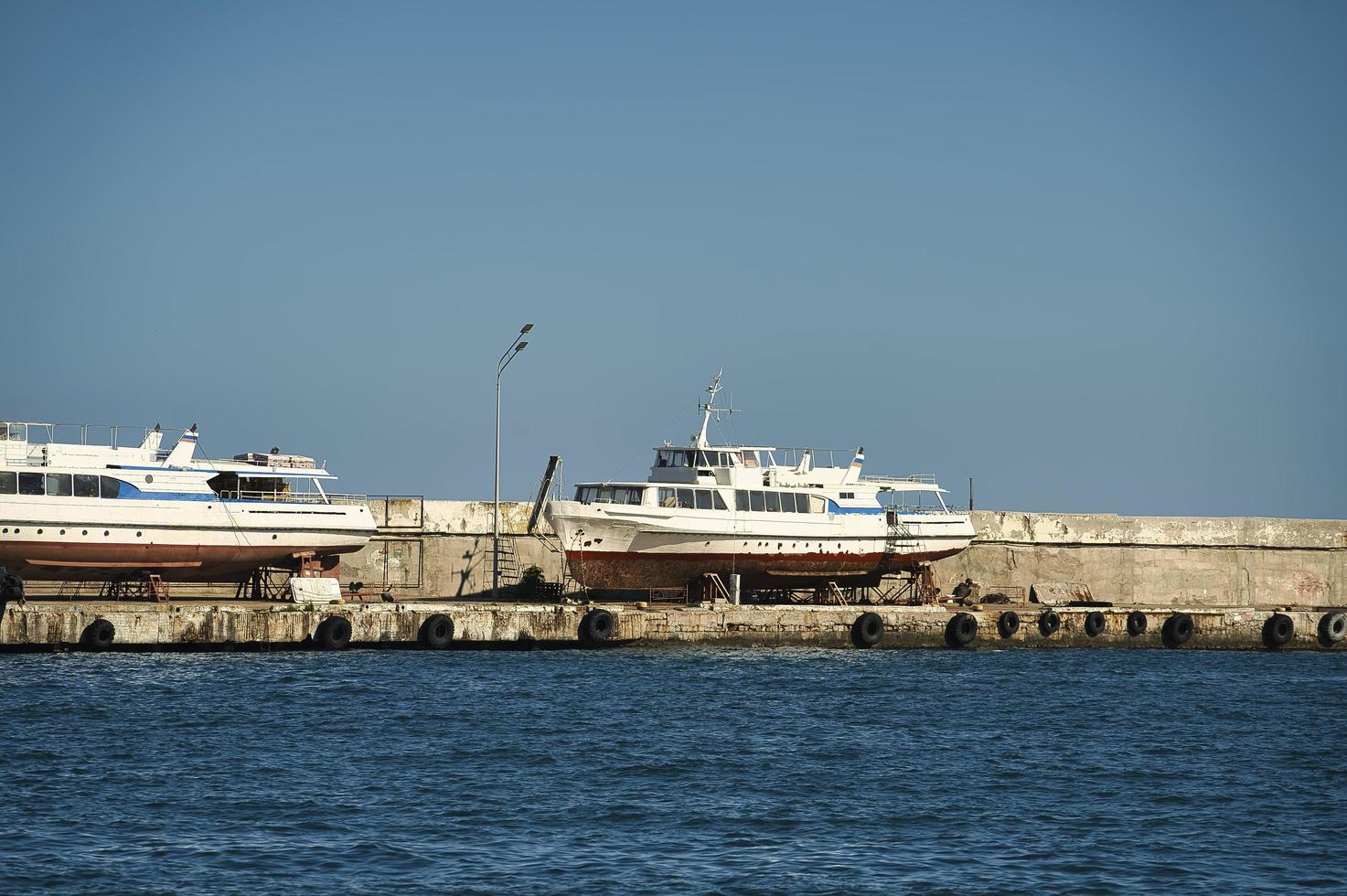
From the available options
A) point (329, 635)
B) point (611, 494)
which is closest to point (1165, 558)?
point (611, 494)

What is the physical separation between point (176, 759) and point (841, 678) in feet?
55.5

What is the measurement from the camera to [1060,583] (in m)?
51.4

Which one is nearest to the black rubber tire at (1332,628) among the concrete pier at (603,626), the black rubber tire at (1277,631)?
the concrete pier at (603,626)

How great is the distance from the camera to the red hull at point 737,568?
4341 cm

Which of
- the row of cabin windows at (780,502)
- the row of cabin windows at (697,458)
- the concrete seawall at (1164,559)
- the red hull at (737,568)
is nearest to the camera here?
the red hull at (737,568)

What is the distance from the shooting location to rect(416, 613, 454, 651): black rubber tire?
38.6 m

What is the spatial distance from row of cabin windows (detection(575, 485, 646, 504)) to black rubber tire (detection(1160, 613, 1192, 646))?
16.0 meters

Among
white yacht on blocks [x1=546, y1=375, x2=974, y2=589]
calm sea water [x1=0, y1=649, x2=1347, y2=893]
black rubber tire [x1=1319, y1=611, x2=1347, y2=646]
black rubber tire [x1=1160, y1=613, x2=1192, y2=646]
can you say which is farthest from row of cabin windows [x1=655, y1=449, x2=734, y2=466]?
black rubber tire [x1=1319, y1=611, x2=1347, y2=646]

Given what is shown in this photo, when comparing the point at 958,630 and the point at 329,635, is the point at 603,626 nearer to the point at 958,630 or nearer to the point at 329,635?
the point at 329,635

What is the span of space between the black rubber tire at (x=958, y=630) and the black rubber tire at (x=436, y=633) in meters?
14.0

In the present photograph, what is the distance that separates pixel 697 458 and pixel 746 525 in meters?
2.65

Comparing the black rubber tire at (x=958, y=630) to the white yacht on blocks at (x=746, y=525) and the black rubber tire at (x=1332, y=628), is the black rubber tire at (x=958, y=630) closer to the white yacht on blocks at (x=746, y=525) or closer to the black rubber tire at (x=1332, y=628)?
the white yacht on blocks at (x=746, y=525)

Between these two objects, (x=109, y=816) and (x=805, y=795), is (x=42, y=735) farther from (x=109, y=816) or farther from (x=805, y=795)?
(x=805, y=795)

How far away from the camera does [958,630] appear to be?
4325cm
